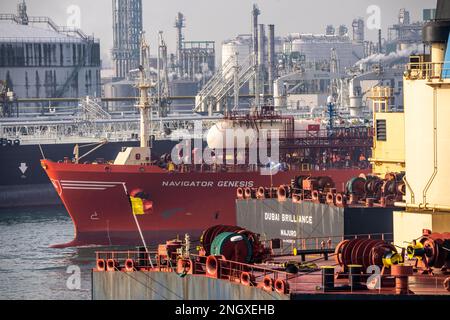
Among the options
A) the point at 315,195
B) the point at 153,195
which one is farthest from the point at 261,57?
the point at 315,195

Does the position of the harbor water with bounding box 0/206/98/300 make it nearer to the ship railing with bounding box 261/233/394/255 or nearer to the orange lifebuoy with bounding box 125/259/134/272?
the ship railing with bounding box 261/233/394/255

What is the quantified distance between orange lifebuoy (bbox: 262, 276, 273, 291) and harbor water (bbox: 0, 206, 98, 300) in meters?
21.0

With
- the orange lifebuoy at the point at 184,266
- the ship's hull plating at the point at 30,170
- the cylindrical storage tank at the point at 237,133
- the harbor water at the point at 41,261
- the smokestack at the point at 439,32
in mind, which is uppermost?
the smokestack at the point at 439,32

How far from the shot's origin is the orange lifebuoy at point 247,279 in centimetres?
2794

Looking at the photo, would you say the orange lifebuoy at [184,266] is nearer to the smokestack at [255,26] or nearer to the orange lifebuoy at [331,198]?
the orange lifebuoy at [331,198]

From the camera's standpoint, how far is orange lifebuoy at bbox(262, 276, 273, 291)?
26891mm

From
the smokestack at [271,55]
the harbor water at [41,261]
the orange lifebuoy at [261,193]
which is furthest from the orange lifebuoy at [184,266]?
the smokestack at [271,55]

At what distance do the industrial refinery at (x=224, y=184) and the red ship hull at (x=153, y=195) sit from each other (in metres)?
0.08

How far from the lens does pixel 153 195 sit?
7438cm

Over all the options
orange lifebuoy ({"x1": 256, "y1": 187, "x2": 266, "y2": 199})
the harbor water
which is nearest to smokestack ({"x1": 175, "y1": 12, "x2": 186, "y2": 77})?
the harbor water

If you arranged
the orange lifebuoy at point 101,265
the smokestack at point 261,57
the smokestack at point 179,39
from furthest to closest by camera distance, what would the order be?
the smokestack at point 179,39 < the smokestack at point 261,57 < the orange lifebuoy at point 101,265

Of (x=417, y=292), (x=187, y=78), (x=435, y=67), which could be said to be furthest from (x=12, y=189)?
(x=187, y=78)
